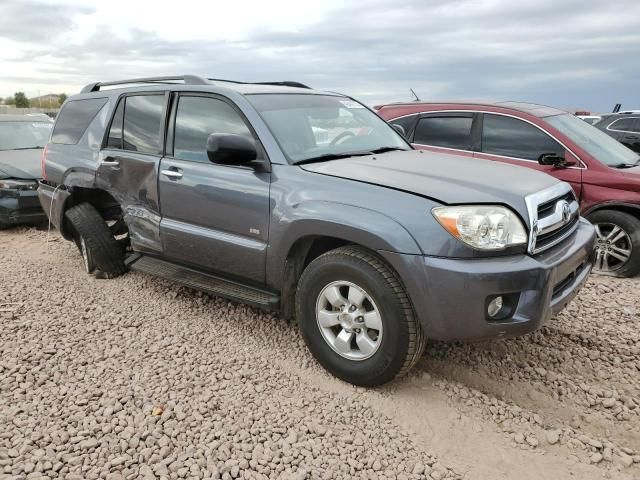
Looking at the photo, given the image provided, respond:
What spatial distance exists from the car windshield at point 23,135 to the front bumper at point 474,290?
7873 millimetres

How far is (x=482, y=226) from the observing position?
9.27 ft

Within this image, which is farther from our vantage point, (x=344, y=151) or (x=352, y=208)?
(x=344, y=151)

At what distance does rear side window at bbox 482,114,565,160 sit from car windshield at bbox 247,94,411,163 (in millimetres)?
1978

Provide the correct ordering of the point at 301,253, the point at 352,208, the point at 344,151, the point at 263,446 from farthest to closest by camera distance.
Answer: the point at 344,151, the point at 301,253, the point at 352,208, the point at 263,446

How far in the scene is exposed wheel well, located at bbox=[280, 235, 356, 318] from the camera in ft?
11.2

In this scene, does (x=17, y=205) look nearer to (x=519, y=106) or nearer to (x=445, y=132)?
(x=445, y=132)

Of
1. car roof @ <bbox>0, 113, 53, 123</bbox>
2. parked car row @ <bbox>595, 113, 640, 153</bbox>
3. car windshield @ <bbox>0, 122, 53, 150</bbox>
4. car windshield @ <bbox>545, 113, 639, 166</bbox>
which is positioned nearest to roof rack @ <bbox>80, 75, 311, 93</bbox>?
car windshield @ <bbox>545, 113, 639, 166</bbox>

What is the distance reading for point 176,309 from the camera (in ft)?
14.8

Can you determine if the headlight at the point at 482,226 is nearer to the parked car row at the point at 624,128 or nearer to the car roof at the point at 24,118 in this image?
the car roof at the point at 24,118

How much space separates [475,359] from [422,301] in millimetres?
1098

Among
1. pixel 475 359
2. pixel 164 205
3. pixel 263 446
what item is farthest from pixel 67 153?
pixel 475 359

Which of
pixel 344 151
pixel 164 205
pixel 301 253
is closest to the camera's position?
pixel 301 253

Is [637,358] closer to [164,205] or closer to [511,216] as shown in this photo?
[511,216]

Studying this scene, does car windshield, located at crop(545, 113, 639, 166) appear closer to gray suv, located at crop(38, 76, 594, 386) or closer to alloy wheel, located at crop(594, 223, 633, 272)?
alloy wheel, located at crop(594, 223, 633, 272)
